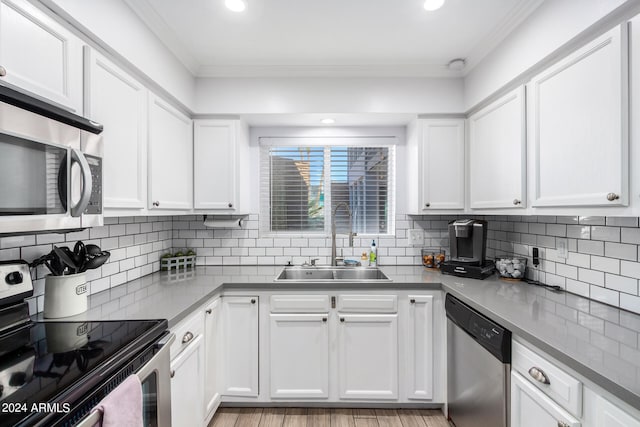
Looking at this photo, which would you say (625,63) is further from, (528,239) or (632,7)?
(528,239)

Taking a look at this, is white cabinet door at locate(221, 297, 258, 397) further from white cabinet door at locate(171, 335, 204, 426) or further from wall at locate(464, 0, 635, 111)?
wall at locate(464, 0, 635, 111)

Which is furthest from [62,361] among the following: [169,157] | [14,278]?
[169,157]

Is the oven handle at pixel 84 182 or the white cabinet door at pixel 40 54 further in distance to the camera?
the oven handle at pixel 84 182

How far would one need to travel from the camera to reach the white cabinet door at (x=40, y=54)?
3.12 feet

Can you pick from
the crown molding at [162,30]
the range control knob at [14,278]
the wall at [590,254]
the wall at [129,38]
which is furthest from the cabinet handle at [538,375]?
the crown molding at [162,30]

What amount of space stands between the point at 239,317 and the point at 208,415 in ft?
1.96

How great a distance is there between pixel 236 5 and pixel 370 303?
198cm

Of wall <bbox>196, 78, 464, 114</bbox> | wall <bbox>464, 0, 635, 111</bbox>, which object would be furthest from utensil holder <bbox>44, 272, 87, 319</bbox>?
wall <bbox>464, 0, 635, 111</bbox>

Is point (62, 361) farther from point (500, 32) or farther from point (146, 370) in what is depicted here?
point (500, 32)

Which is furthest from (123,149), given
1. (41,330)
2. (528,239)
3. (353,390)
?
(528,239)

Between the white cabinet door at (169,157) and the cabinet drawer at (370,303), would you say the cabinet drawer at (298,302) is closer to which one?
the cabinet drawer at (370,303)

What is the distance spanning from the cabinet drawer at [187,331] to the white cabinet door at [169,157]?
71 cm

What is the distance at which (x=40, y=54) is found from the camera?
1056 mm

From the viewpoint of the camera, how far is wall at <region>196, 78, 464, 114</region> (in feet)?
7.50
